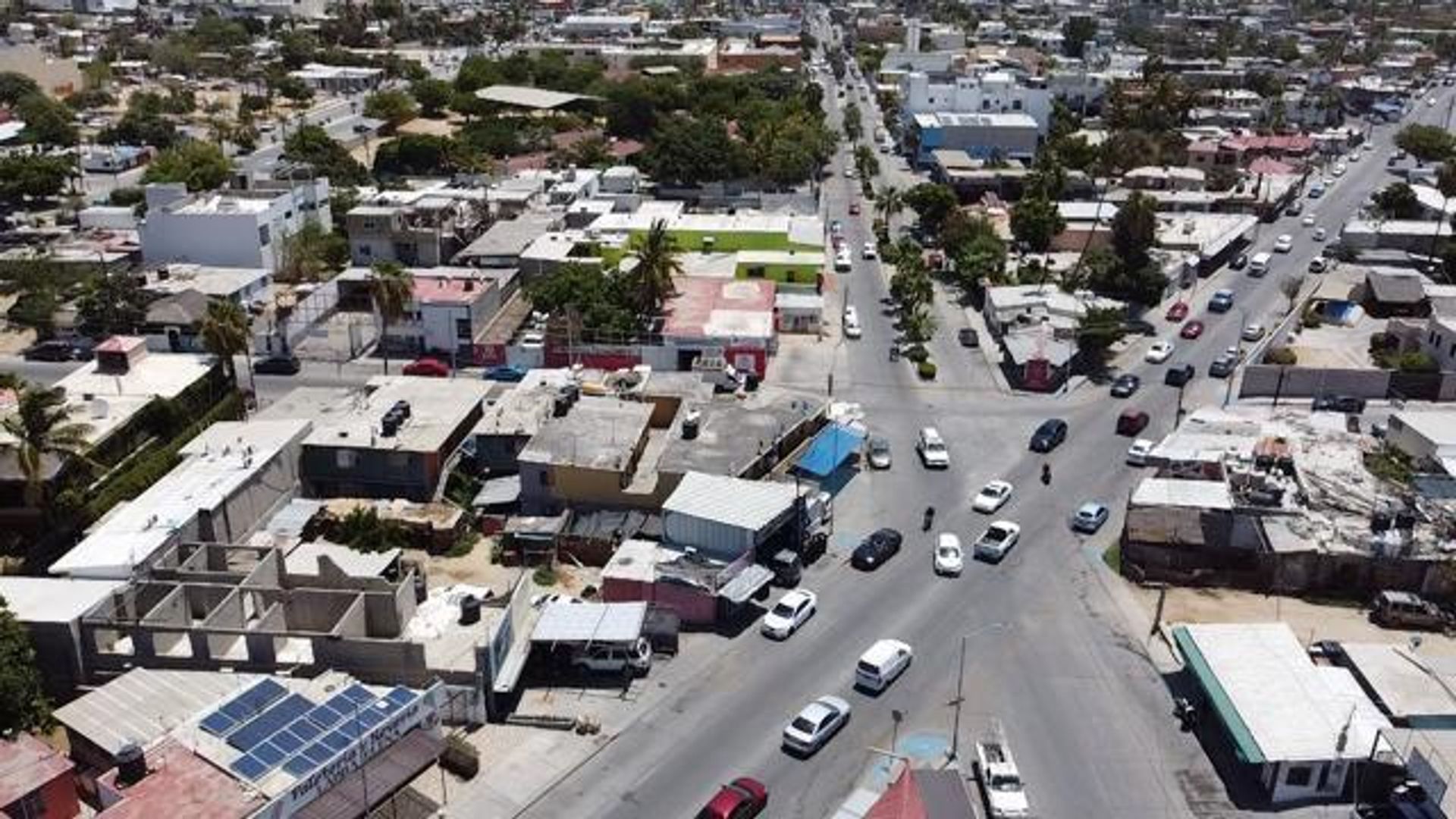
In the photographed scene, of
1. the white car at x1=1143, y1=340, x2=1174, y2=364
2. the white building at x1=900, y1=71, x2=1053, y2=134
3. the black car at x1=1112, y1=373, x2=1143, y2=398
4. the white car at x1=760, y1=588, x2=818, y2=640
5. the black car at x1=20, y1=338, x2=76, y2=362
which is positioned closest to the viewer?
the white car at x1=760, y1=588, x2=818, y2=640

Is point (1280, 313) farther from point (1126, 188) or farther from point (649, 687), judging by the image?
point (649, 687)

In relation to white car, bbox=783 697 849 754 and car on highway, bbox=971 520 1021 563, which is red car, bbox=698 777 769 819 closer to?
white car, bbox=783 697 849 754

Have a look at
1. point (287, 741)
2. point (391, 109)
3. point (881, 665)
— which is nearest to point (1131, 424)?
point (881, 665)

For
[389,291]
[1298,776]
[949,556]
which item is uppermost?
[389,291]

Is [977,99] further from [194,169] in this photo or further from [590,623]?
[590,623]

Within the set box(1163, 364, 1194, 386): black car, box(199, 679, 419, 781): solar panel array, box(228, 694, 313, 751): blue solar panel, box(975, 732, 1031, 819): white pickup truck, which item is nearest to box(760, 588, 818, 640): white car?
box(975, 732, 1031, 819): white pickup truck

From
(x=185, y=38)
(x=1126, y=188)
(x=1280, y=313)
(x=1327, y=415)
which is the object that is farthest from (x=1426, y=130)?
(x=185, y=38)
